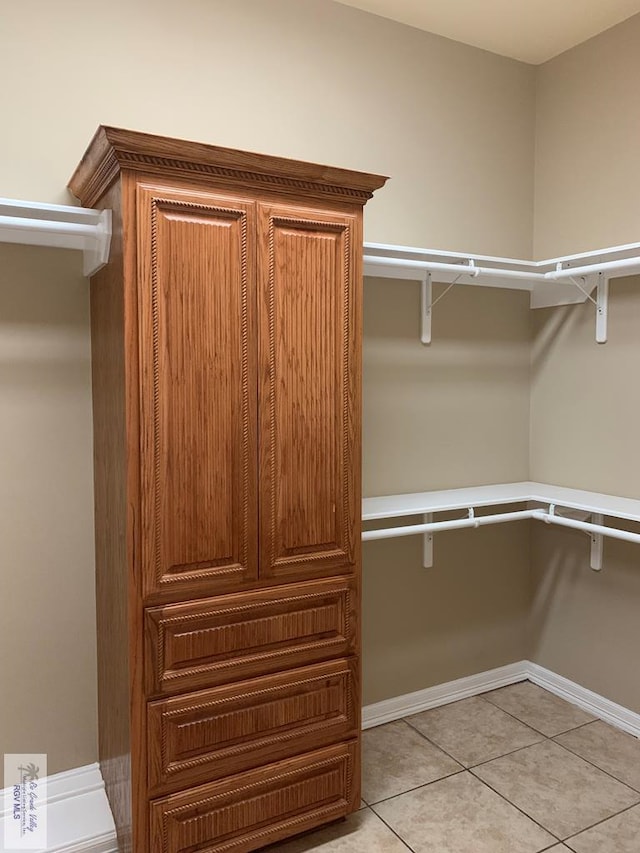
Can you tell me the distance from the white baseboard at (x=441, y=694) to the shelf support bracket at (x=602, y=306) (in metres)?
1.51

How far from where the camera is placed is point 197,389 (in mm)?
1677

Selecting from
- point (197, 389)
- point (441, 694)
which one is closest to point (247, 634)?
point (197, 389)

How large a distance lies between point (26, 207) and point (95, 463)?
76 centimetres

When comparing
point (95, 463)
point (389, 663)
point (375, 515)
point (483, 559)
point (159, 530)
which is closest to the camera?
point (159, 530)

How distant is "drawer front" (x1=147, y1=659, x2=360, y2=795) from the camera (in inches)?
66.7

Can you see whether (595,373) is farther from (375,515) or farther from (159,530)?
(159,530)

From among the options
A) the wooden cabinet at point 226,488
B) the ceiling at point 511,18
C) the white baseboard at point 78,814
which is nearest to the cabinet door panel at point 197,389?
the wooden cabinet at point 226,488

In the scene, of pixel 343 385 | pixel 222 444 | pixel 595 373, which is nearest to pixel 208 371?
pixel 222 444

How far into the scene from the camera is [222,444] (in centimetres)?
172

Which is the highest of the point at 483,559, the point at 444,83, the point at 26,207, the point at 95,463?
the point at 444,83

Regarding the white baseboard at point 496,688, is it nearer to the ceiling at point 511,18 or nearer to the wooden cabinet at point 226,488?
the wooden cabinet at point 226,488

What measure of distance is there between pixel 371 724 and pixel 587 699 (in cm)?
92

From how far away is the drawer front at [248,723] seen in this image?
5.56ft

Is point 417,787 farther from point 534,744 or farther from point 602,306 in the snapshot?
point 602,306
